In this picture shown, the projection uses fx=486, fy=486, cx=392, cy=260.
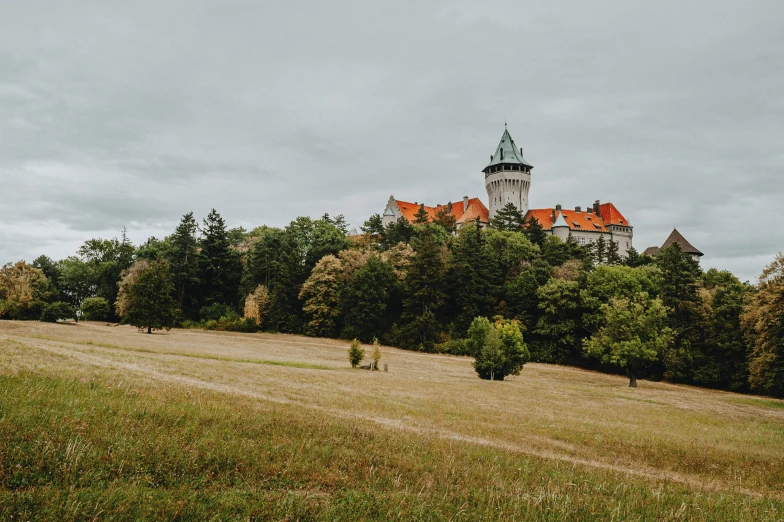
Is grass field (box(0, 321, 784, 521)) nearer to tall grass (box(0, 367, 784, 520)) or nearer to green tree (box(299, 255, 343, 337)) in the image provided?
tall grass (box(0, 367, 784, 520))

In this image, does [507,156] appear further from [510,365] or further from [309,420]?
[309,420]

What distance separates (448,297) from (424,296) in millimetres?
3675

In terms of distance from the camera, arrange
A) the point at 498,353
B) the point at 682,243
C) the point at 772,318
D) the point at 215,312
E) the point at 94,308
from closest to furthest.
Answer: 1. the point at 772,318
2. the point at 498,353
3. the point at 94,308
4. the point at 215,312
5. the point at 682,243

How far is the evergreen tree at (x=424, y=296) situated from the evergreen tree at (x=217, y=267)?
3253cm

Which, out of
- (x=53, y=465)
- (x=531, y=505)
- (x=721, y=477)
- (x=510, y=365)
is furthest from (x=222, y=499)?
(x=510, y=365)

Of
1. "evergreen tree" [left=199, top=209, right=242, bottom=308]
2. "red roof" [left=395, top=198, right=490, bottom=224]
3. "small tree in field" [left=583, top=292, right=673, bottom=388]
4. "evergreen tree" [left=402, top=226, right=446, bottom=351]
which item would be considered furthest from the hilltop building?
"evergreen tree" [left=199, top=209, right=242, bottom=308]

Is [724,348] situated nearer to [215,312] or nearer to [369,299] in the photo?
[369,299]

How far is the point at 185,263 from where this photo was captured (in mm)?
81438

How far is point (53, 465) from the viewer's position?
5.84 m

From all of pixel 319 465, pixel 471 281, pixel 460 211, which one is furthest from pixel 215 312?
pixel 319 465

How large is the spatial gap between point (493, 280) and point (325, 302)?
25180 millimetres

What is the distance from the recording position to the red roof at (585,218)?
124 m

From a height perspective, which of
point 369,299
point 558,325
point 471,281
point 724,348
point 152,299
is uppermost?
point 471,281

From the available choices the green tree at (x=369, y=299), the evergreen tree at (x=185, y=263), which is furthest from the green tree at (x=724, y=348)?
the evergreen tree at (x=185, y=263)
